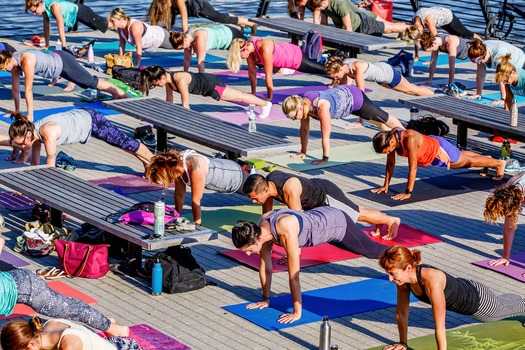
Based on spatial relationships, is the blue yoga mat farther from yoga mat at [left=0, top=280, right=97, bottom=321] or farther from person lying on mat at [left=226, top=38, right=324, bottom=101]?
person lying on mat at [left=226, top=38, right=324, bottom=101]

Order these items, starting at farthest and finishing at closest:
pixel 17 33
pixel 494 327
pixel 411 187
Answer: pixel 17 33, pixel 411 187, pixel 494 327

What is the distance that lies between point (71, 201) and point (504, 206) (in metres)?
3.84

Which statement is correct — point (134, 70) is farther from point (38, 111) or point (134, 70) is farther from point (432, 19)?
point (432, 19)

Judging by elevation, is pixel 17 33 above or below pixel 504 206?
below

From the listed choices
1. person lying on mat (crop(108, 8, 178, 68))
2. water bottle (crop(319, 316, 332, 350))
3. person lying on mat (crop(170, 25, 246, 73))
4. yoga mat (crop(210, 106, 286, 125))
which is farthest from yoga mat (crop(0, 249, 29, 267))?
person lying on mat (crop(108, 8, 178, 68))

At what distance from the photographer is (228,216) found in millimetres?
12094

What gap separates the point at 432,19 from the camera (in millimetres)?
18719

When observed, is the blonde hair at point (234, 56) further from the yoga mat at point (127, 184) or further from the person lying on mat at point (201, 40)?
the yoga mat at point (127, 184)

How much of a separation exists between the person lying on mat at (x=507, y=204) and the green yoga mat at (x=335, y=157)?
11.6 ft

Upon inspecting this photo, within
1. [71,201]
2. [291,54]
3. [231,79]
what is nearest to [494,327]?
[71,201]

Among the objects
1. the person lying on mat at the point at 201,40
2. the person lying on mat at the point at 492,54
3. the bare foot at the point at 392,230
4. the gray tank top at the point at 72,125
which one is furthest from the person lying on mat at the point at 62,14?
the bare foot at the point at 392,230

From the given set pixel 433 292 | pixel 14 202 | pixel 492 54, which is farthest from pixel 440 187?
pixel 433 292

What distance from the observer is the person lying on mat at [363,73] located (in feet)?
48.3

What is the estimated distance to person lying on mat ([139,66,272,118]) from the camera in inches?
558
